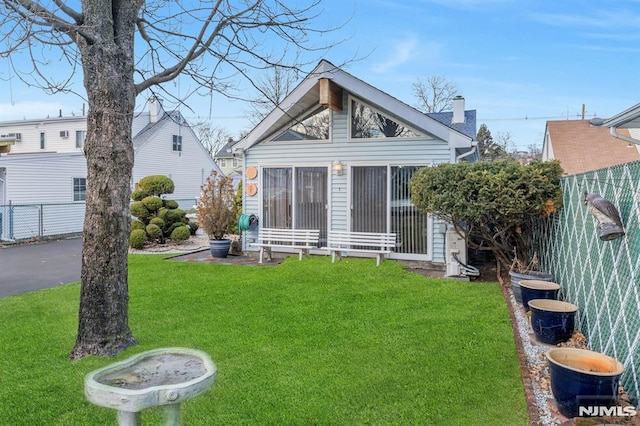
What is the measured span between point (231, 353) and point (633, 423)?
325 cm

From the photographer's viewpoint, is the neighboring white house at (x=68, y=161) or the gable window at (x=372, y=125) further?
the neighboring white house at (x=68, y=161)

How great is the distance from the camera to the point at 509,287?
6.82 m

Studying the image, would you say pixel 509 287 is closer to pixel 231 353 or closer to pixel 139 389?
pixel 231 353

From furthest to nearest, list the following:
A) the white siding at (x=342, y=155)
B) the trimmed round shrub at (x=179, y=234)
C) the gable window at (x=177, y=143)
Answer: the gable window at (x=177, y=143), the trimmed round shrub at (x=179, y=234), the white siding at (x=342, y=155)

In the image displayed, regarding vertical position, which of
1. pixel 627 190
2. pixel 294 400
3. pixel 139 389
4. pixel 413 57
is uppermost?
pixel 413 57

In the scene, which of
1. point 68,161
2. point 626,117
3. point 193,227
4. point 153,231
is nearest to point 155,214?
point 153,231

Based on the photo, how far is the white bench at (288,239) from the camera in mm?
9250

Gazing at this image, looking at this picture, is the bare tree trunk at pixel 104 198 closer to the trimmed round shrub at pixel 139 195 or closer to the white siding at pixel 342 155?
the white siding at pixel 342 155

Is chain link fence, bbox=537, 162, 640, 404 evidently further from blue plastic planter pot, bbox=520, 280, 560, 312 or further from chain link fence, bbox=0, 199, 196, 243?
chain link fence, bbox=0, 199, 196, 243

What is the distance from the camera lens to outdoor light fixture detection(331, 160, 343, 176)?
8.95m

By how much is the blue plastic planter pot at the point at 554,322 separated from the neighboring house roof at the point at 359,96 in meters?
4.44

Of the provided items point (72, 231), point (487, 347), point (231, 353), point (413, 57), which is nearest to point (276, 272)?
point (231, 353)

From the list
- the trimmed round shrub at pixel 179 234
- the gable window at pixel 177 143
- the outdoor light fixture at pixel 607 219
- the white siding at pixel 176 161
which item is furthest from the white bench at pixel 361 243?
the gable window at pixel 177 143

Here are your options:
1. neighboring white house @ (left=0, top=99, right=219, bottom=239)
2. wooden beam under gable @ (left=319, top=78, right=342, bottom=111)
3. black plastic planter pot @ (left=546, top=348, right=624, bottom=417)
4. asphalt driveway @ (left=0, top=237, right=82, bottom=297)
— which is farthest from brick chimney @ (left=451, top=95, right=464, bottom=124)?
asphalt driveway @ (left=0, top=237, right=82, bottom=297)
